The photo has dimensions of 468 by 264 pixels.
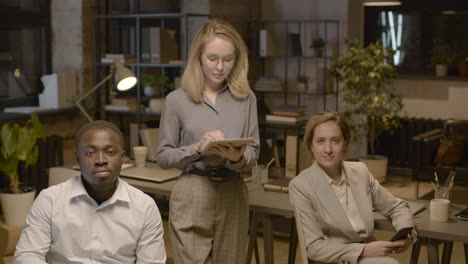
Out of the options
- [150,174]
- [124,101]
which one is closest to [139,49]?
[124,101]

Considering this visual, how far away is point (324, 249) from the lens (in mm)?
2660

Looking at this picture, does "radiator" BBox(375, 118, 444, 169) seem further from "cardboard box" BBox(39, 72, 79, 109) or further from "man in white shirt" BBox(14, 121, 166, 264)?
"man in white shirt" BBox(14, 121, 166, 264)

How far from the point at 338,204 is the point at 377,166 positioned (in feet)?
14.4

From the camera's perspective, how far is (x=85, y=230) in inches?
79.4

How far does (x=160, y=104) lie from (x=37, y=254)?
4202mm

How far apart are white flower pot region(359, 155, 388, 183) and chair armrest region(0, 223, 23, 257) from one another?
3837mm

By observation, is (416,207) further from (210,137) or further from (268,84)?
(268,84)

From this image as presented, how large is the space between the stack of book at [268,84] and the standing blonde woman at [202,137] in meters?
4.77

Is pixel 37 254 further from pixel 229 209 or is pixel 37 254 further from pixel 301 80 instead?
pixel 301 80

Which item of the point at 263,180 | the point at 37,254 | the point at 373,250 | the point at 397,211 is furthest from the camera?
the point at 263,180

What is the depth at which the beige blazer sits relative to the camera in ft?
8.75

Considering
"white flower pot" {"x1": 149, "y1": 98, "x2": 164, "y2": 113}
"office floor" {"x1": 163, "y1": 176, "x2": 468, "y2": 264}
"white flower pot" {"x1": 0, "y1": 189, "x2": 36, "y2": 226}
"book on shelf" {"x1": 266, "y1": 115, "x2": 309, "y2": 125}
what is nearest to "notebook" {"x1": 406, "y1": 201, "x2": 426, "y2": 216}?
"office floor" {"x1": 163, "y1": 176, "x2": 468, "y2": 264}

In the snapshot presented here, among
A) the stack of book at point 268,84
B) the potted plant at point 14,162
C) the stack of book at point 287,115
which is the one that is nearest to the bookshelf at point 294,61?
the stack of book at point 268,84

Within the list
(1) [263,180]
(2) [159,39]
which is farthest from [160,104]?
(1) [263,180]
